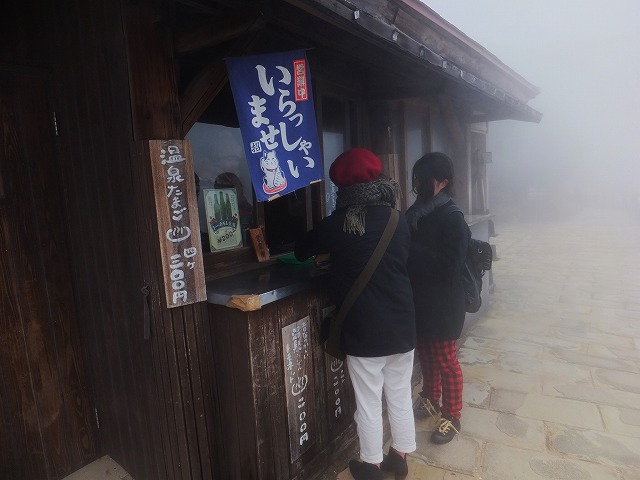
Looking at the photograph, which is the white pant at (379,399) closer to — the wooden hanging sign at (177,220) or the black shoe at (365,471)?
the black shoe at (365,471)

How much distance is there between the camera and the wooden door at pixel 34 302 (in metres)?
2.97

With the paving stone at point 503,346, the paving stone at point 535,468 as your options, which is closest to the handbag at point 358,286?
the paving stone at point 535,468

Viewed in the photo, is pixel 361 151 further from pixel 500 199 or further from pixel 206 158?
pixel 500 199

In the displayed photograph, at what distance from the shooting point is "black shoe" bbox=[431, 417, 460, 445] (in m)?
3.79

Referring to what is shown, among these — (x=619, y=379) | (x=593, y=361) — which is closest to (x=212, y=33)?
(x=619, y=379)

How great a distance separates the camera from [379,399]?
312 cm

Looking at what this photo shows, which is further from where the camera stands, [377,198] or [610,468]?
[610,468]

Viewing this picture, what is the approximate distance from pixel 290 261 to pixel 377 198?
4.02 ft

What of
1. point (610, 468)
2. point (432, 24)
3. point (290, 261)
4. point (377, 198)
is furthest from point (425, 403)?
point (432, 24)

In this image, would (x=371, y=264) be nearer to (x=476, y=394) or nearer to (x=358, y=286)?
(x=358, y=286)

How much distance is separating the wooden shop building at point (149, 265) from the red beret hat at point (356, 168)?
83 cm

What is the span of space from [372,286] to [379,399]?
3.01 feet

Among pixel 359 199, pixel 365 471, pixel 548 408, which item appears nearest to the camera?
pixel 359 199

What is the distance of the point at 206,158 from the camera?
11.4 feet
